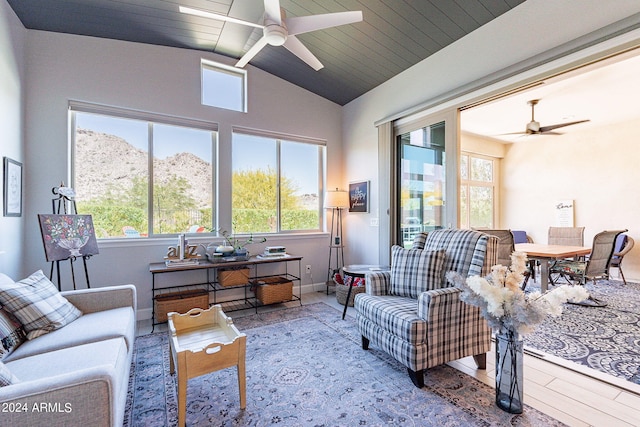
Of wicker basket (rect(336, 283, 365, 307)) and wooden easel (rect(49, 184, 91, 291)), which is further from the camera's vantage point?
wicker basket (rect(336, 283, 365, 307))

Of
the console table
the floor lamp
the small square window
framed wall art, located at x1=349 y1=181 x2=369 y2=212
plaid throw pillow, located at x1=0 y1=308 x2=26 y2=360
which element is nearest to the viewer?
plaid throw pillow, located at x1=0 y1=308 x2=26 y2=360

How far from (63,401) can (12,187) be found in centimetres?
252

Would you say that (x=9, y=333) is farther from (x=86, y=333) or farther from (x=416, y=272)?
(x=416, y=272)

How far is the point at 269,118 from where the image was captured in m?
4.25

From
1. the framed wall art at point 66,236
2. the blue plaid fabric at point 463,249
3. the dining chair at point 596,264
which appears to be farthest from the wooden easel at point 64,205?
the dining chair at point 596,264

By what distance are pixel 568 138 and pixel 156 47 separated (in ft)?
24.8

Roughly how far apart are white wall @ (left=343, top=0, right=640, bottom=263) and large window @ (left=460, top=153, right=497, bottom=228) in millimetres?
3415

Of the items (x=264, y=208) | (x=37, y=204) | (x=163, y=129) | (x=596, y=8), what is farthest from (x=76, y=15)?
(x=596, y=8)

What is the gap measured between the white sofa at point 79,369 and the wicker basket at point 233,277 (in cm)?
116

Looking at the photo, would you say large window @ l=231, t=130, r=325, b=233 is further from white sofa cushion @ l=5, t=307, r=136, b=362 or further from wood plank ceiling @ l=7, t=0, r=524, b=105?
white sofa cushion @ l=5, t=307, r=136, b=362

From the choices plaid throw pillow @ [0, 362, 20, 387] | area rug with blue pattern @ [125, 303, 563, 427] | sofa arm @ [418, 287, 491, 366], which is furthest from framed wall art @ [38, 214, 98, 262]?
sofa arm @ [418, 287, 491, 366]

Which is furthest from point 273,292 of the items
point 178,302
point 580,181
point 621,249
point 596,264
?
point 580,181

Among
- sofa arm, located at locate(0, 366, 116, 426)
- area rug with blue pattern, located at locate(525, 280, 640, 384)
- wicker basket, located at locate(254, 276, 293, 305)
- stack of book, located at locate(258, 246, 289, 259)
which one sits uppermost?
stack of book, located at locate(258, 246, 289, 259)

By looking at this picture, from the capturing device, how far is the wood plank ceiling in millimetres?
2674
